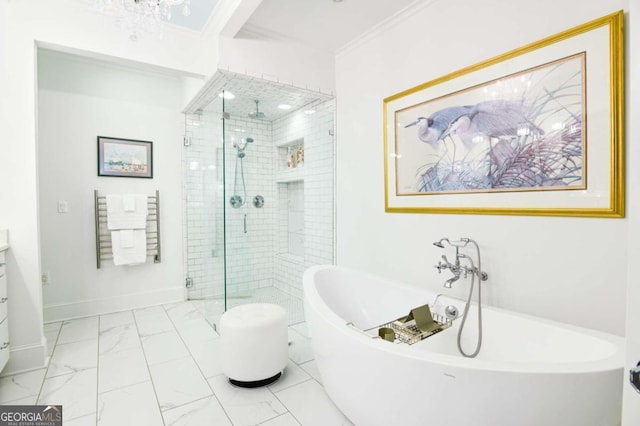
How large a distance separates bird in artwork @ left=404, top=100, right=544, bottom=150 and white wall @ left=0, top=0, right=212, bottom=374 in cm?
268

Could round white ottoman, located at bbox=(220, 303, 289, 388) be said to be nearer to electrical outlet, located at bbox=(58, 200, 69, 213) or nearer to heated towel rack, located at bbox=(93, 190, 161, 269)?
heated towel rack, located at bbox=(93, 190, 161, 269)

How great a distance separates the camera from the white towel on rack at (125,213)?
3.38 m

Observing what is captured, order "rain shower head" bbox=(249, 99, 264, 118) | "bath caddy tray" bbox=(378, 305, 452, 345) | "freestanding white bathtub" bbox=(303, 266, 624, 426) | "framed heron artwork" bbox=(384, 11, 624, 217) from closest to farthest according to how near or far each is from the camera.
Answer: "freestanding white bathtub" bbox=(303, 266, 624, 426)
"framed heron artwork" bbox=(384, 11, 624, 217)
"bath caddy tray" bbox=(378, 305, 452, 345)
"rain shower head" bbox=(249, 99, 264, 118)

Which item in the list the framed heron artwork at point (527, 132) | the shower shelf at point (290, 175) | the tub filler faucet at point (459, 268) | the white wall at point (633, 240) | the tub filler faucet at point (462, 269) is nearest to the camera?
the white wall at point (633, 240)

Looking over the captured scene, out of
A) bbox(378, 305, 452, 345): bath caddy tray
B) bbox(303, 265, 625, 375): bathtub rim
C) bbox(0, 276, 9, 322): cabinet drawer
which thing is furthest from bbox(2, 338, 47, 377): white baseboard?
bbox(378, 305, 452, 345): bath caddy tray

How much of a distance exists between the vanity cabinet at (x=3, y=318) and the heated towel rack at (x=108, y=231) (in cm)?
124

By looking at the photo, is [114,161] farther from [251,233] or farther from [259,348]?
[259,348]

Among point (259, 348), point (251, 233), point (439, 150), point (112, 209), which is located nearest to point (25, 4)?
point (112, 209)

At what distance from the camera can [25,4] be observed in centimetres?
225

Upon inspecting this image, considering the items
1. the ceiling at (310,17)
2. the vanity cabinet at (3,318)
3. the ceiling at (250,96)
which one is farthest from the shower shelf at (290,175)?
the vanity cabinet at (3,318)

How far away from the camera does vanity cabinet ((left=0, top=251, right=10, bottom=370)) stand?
6.70 feet

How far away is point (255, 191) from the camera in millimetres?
3328

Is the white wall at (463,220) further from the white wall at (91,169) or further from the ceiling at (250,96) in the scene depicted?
the white wall at (91,169)

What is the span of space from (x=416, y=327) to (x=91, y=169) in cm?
352
